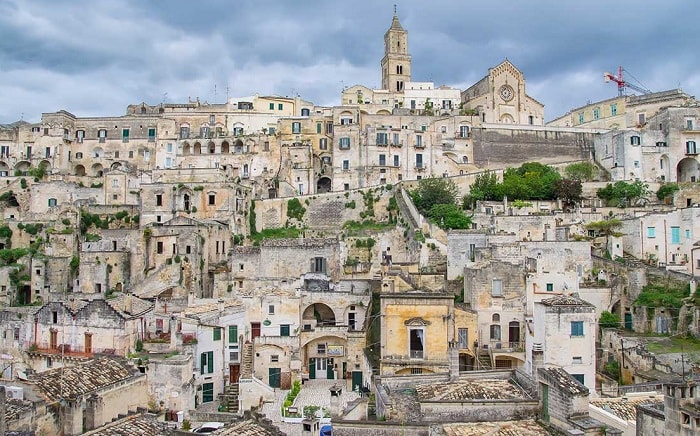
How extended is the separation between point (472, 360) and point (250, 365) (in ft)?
36.5

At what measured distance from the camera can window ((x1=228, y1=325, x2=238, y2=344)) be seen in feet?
124

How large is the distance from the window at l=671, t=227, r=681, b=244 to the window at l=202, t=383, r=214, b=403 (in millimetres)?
30761

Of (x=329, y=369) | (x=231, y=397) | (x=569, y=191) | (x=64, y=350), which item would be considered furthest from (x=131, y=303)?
(x=569, y=191)

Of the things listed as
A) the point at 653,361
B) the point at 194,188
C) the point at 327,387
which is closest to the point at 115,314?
the point at 327,387

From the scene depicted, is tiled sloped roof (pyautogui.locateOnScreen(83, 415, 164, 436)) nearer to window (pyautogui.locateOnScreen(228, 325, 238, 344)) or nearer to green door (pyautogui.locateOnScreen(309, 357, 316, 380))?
window (pyautogui.locateOnScreen(228, 325, 238, 344))

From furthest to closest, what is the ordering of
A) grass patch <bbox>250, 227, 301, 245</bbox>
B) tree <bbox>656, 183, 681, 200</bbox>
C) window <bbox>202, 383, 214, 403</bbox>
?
tree <bbox>656, 183, 681, 200</bbox> → grass patch <bbox>250, 227, 301, 245</bbox> → window <bbox>202, 383, 214, 403</bbox>

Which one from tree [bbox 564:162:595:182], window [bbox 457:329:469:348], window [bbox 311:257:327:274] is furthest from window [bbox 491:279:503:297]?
tree [bbox 564:162:595:182]

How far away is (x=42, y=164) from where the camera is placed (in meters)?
A: 70.9

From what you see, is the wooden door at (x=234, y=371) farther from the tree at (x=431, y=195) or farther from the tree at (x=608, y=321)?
the tree at (x=431, y=195)

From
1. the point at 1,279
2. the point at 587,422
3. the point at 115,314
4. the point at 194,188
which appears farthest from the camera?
the point at 194,188

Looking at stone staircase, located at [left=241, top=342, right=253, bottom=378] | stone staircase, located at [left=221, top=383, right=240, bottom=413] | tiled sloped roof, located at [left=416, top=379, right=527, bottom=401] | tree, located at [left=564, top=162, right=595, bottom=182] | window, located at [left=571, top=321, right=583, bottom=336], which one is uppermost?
tree, located at [left=564, top=162, right=595, bottom=182]

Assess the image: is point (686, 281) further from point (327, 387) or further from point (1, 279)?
point (1, 279)

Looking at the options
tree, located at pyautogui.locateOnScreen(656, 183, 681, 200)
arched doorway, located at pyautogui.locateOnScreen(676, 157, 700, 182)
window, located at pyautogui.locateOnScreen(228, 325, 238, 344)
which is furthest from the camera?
arched doorway, located at pyautogui.locateOnScreen(676, 157, 700, 182)

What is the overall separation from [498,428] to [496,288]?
717 inches
